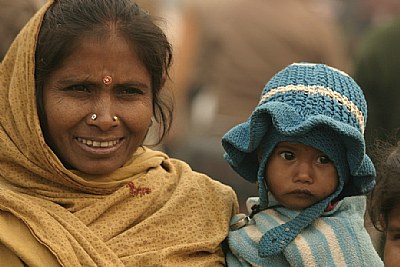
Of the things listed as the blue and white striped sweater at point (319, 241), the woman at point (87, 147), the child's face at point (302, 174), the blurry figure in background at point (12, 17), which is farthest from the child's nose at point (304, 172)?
the blurry figure in background at point (12, 17)

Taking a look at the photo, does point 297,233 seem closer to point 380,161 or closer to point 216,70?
point 380,161

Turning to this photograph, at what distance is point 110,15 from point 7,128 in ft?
1.51

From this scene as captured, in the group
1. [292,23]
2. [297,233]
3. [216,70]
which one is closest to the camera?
[297,233]

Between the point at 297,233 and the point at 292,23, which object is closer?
the point at 297,233

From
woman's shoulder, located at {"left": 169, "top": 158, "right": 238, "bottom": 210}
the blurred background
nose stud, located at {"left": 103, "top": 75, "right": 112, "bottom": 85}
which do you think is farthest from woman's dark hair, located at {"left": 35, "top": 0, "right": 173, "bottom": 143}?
the blurred background

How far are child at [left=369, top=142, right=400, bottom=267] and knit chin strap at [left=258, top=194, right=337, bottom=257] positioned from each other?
1.08ft

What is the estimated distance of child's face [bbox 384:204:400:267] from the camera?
357cm

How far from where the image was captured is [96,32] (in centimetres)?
342

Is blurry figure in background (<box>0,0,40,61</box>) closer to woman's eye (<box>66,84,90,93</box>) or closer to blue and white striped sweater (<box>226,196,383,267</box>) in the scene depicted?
woman's eye (<box>66,84,90,93</box>)

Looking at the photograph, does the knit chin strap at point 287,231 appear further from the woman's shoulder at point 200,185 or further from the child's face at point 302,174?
the woman's shoulder at point 200,185

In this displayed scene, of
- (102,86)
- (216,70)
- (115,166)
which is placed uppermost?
(102,86)

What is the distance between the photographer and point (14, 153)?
3.44 m

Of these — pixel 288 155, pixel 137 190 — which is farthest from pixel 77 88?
pixel 288 155

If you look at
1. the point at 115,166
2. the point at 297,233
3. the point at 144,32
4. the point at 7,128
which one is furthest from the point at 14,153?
the point at 297,233
